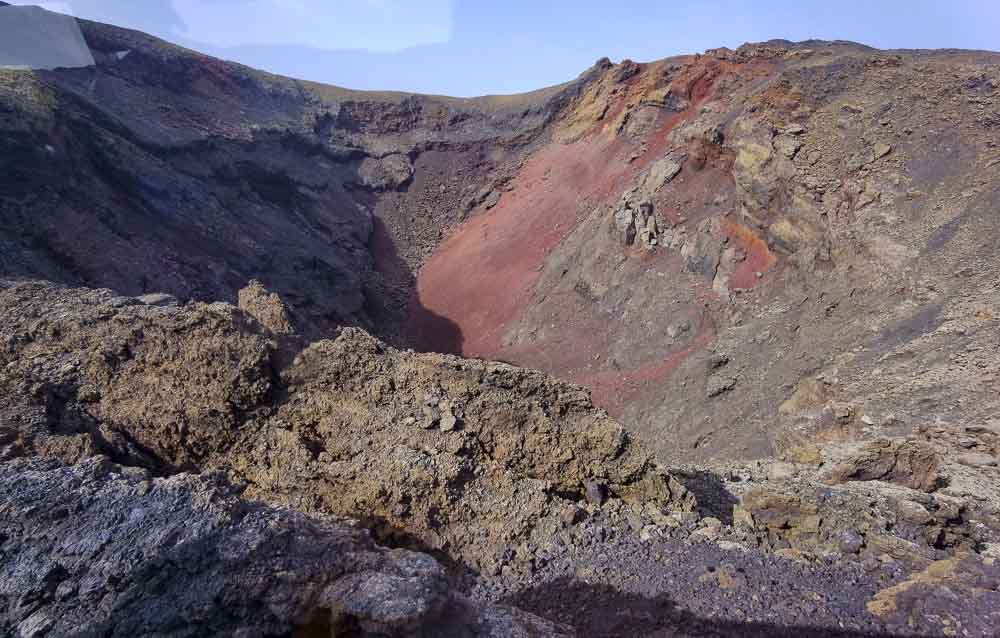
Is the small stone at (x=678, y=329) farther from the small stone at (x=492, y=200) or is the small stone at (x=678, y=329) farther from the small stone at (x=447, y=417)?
the small stone at (x=492, y=200)

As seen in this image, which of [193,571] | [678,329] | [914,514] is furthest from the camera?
[678,329]

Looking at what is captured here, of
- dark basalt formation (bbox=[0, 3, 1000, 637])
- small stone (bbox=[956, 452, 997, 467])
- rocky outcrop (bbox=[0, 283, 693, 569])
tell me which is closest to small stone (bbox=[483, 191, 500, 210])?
dark basalt formation (bbox=[0, 3, 1000, 637])

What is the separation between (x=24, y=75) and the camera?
14562 mm

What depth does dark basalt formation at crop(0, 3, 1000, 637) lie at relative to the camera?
8.59 feet

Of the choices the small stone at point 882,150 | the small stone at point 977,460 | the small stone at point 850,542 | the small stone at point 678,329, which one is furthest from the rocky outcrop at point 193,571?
the small stone at point 882,150

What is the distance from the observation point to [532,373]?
4707 millimetres

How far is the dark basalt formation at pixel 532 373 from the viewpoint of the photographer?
2.62 m

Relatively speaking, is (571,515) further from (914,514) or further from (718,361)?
(718,361)

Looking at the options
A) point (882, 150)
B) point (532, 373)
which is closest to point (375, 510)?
point (532, 373)

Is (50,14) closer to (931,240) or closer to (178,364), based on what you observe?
(178,364)

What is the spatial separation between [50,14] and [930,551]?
28.3 metres

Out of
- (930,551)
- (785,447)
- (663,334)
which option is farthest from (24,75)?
(930,551)

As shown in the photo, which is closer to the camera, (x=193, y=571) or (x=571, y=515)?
(x=193, y=571)

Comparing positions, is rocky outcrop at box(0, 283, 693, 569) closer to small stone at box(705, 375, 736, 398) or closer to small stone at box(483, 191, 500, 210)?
small stone at box(705, 375, 736, 398)
